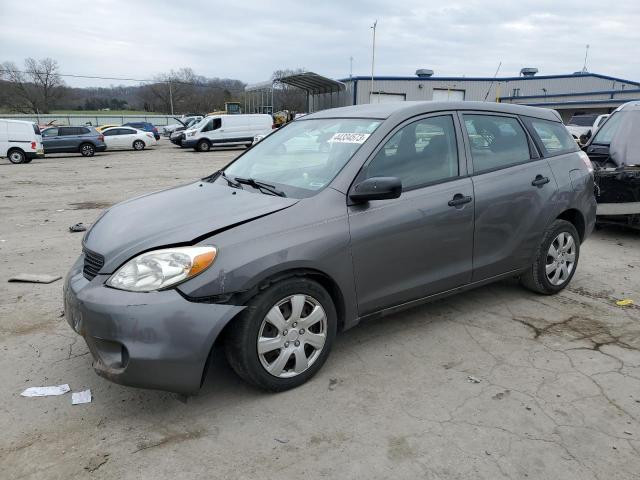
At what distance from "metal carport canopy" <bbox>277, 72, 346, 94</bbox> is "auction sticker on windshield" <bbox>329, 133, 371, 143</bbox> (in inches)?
1227

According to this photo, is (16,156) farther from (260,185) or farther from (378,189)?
(378,189)

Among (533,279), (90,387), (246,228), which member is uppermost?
(246,228)

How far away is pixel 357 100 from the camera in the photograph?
123 ft

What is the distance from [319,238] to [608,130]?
640cm

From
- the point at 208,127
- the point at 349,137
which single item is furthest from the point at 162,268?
the point at 208,127

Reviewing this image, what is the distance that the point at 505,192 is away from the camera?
3.94 metres

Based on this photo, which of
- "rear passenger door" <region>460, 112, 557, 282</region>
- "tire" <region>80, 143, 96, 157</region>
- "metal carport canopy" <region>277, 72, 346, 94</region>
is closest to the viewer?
"rear passenger door" <region>460, 112, 557, 282</region>

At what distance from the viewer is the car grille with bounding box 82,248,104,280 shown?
2.89m

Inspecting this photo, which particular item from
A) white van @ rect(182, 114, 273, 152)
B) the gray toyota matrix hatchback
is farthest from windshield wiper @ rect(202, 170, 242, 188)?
white van @ rect(182, 114, 273, 152)

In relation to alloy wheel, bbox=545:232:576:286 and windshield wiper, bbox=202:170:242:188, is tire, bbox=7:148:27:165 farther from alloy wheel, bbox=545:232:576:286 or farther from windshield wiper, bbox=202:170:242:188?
alloy wheel, bbox=545:232:576:286

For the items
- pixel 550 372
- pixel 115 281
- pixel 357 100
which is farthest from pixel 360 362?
pixel 357 100

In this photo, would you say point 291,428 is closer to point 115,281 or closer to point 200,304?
point 200,304

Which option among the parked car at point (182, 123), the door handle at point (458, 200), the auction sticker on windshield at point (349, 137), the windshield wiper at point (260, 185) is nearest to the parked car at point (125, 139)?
the parked car at point (182, 123)

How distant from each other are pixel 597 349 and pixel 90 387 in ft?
11.5
